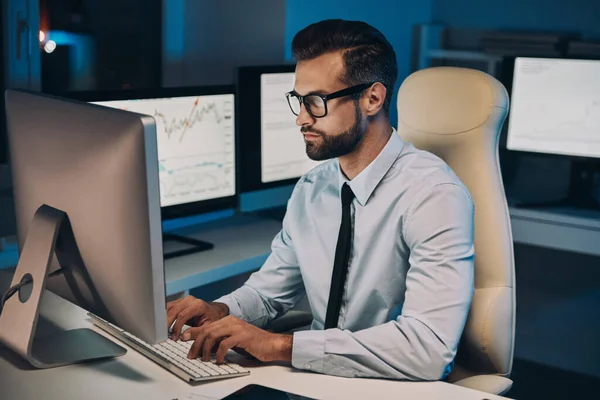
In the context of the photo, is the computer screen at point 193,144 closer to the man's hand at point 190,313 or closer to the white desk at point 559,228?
the man's hand at point 190,313

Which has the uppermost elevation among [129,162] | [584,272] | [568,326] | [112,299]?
[129,162]

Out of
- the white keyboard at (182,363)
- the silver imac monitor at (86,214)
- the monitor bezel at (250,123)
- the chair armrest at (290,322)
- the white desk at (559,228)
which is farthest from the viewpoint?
the white desk at (559,228)

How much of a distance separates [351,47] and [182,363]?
29.1 inches

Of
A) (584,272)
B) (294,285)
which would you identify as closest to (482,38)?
(584,272)

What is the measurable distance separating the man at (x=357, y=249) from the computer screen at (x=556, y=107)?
164 cm

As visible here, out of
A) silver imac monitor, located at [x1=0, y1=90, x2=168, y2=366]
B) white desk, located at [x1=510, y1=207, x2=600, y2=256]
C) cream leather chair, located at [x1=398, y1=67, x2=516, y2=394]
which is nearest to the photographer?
silver imac monitor, located at [x1=0, y1=90, x2=168, y2=366]

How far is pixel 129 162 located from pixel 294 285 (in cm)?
76

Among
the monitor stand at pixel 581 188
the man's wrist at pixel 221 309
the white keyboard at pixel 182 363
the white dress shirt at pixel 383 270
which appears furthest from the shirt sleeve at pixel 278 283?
the monitor stand at pixel 581 188

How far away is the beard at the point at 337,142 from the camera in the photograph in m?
1.75

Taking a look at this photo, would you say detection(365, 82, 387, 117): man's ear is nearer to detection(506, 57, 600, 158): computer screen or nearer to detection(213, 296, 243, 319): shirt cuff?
detection(213, 296, 243, 319): shirt cuff

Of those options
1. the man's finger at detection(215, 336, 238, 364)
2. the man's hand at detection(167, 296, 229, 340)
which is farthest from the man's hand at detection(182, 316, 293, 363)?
the man's hand at detection(167, 296, 229, 340)

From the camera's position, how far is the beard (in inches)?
69.1

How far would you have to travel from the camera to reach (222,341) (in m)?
1.45

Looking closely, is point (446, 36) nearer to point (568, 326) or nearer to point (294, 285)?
point (568, 326)
